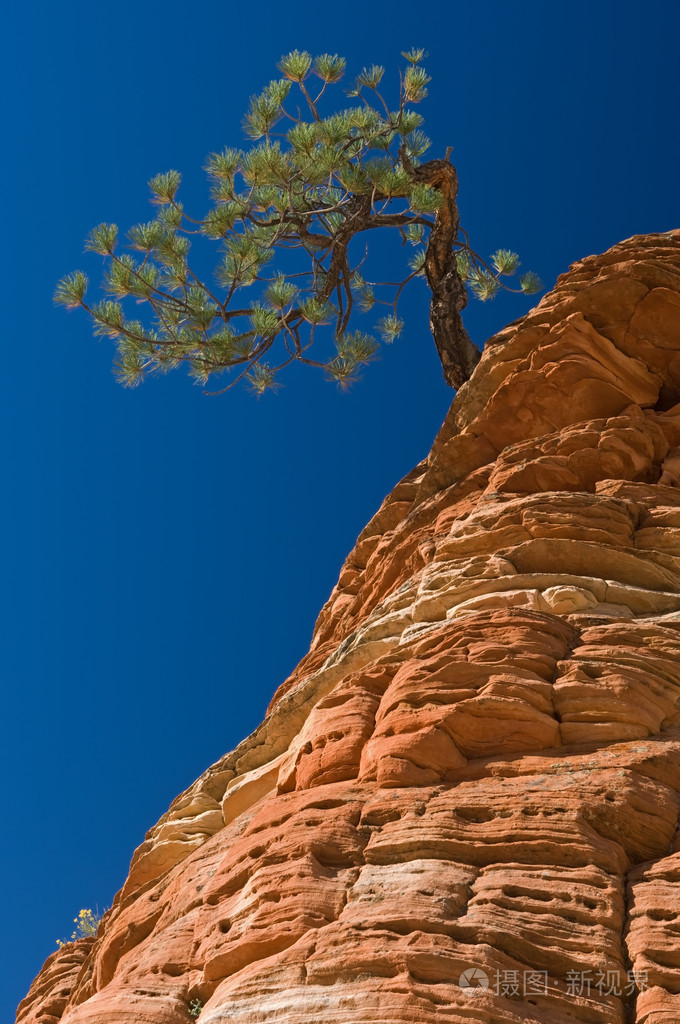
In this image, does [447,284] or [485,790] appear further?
[447,284]

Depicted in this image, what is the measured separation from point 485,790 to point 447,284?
1134cm

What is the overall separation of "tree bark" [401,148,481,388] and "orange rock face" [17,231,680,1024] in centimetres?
381

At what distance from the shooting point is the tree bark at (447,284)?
1631 cm

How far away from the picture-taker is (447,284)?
54.5 ft

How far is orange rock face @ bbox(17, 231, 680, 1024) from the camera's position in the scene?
18.2 ft

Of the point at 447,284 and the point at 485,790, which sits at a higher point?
the point at 447,284

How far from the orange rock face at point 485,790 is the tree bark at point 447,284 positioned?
12.5 ft

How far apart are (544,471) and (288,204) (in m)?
6.62

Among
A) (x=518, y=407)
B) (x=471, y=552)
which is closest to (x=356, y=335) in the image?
(x=518, y=407)

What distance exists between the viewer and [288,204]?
15.2 m

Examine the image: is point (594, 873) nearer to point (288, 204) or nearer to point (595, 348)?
point (595, 348)

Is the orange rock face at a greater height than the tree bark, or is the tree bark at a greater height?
the tree bark

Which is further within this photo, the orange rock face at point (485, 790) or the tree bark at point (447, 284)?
the tree bark at point (447, 284)

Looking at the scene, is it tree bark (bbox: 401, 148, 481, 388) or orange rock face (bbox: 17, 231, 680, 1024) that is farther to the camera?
tree bark (bbox: 401, 148, 481, 388)
